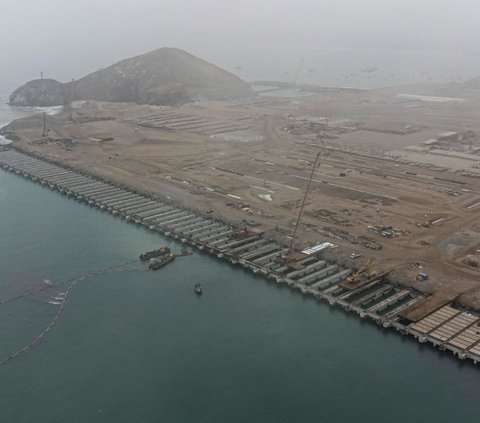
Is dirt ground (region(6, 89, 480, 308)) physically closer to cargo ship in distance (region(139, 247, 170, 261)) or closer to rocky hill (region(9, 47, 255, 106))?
cargo ship in distance (region(139, 247, 170, 261))

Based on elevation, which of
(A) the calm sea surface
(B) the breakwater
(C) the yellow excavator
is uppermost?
(C) the yellow excavator

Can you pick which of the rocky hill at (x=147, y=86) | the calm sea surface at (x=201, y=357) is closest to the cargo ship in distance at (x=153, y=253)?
the calm sea surface at (x=201, y=357)

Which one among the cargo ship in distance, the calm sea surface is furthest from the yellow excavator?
the cargo ship in distance

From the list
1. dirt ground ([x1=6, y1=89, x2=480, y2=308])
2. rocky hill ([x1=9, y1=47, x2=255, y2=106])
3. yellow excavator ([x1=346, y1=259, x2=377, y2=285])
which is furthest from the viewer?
rocky hill ([x1=9, y1=47, x2=255, y2=106])

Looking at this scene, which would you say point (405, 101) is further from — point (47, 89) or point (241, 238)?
point (241, 238)

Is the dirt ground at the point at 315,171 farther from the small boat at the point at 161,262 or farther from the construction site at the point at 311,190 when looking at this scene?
the small boat at the point at 161,262

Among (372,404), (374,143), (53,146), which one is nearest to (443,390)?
(372,404)
